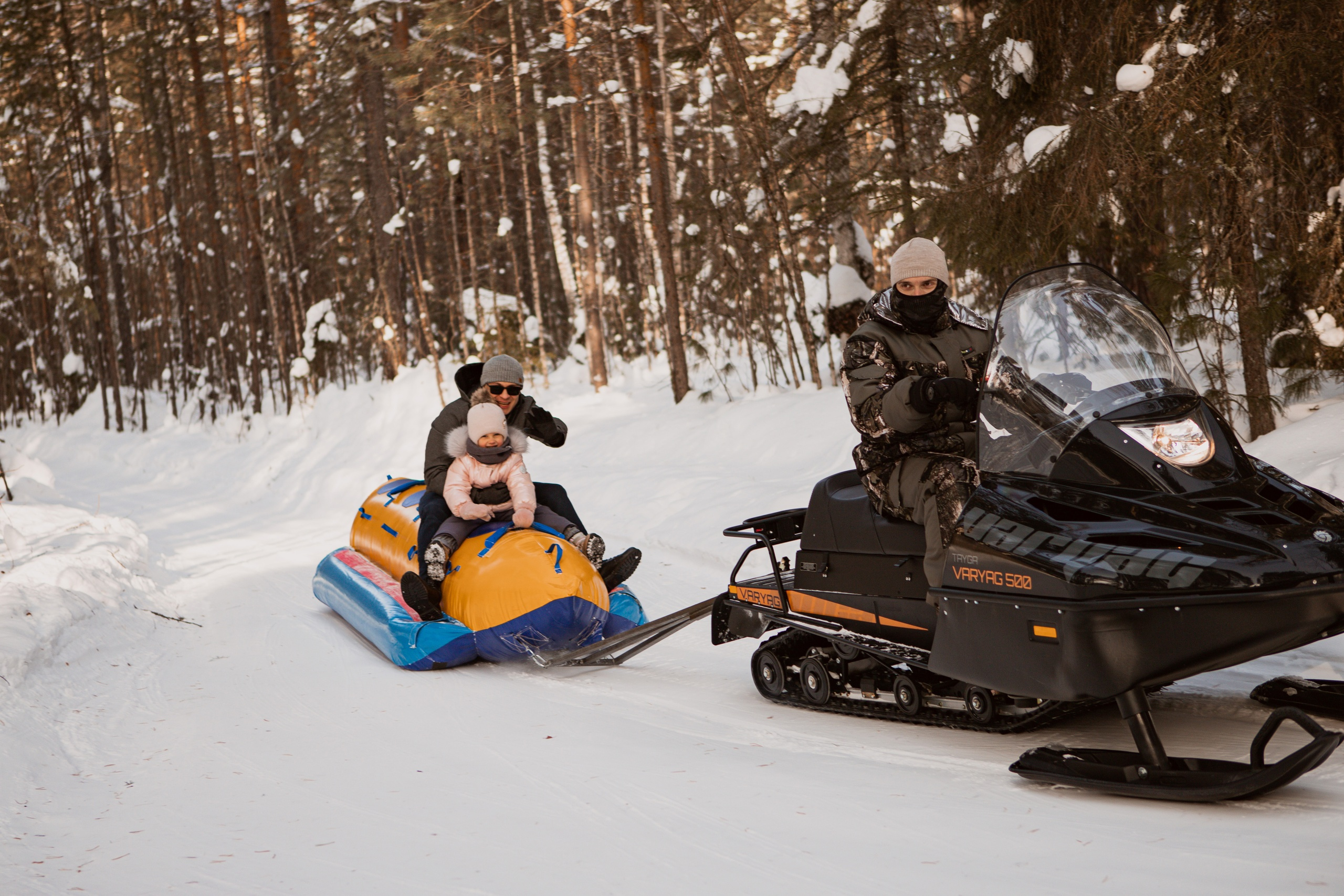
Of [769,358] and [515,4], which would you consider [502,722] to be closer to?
[769,358]

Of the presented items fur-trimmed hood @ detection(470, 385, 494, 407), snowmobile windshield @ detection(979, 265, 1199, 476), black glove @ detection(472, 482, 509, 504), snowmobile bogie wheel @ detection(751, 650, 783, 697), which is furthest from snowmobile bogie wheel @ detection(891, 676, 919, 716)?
fur-trimmed hood @ detection(470, 385, 494, 407)

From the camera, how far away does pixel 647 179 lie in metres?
23.1

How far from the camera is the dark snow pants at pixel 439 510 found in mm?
5566

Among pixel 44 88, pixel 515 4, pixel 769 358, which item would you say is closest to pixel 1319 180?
pixel 769 358

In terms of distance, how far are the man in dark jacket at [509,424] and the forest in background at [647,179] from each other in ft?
10.6

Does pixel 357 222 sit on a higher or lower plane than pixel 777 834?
higher

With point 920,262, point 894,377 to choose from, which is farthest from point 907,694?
point 920,262

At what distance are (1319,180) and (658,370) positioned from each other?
12.1m

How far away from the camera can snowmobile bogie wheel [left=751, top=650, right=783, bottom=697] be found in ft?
14.5

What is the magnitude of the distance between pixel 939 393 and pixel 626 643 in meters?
2.18

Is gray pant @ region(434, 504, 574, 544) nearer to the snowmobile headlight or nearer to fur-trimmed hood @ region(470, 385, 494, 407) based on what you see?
fur-trimmed hood @ region(470, 385, 494, 407)

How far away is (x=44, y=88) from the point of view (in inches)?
844

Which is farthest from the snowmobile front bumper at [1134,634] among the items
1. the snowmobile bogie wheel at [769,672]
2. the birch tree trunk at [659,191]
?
the birch tree trunk at [659,191]

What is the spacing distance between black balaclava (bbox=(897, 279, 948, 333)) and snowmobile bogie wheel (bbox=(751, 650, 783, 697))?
154cm
